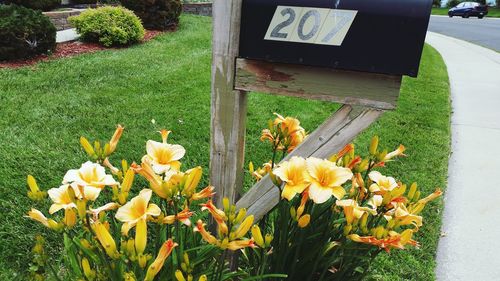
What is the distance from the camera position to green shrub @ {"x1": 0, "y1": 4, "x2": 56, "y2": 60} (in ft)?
20.0

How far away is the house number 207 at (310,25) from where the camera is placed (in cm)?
146

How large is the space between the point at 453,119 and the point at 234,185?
480cm

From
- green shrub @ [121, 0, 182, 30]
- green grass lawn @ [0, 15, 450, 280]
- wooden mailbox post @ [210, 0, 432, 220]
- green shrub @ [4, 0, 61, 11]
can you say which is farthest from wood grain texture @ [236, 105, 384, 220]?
green shrub @ [4, 0, 61, 11]

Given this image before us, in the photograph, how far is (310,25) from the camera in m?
1.50

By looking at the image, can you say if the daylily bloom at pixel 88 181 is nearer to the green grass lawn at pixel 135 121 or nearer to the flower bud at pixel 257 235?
the flower bud at pixel 257 235

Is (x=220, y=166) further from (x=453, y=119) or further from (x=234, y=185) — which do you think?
(x=453, y=119)

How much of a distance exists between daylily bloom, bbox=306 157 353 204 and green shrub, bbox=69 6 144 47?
698cm

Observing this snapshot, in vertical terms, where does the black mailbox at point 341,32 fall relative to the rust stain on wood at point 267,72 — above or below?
above

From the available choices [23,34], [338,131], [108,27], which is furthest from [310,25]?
[108,27]

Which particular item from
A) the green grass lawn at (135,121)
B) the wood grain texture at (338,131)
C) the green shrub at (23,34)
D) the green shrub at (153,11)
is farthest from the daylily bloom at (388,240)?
the green shrub at (153,11)

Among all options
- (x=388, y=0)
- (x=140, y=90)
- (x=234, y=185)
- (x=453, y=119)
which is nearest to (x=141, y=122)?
(x=140, y=90)

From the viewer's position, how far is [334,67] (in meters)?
1.53

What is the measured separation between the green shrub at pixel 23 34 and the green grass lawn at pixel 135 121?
480 millimetres

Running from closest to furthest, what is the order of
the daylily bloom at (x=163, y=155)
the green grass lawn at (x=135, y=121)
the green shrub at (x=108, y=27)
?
1. the daylily bloom at (x=163, y=155)
2. the green grass lawn at (x=135, y=121)
3. the green shrub at (x=108, y=27)
